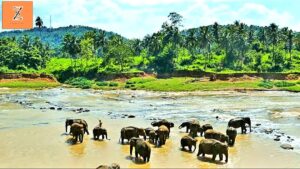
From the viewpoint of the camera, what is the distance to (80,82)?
96562 millimetres

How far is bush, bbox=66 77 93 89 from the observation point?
91675 mm

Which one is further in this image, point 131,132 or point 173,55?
point 173,55

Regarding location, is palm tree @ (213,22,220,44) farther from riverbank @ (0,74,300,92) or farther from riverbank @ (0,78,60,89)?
riverbank @ (0,78,60,89)

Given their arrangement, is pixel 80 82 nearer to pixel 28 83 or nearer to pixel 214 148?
pixel 28 83

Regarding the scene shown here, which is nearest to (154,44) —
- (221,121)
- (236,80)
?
(236,80)

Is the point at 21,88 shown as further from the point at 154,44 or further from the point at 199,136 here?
the point at 199,136

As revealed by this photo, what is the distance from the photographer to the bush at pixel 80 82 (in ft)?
301

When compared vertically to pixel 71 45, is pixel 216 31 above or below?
above

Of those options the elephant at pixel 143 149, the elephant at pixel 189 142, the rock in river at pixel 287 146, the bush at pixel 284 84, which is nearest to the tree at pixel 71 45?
the bush at pixel 284 84

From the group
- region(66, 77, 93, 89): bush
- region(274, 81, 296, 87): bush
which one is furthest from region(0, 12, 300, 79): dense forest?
region(274, 81, 296, 87): bush

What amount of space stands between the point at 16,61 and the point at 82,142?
94180mm

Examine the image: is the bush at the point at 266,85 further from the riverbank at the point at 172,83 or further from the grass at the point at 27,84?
the grass at the point at 27,84

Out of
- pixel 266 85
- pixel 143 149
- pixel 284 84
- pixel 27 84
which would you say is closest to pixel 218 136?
pixel 143 149

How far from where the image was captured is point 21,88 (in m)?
Result: 89.1
